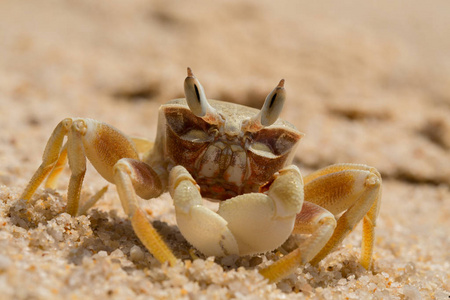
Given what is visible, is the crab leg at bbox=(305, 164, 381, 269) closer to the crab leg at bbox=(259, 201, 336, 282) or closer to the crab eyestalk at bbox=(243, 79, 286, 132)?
the crab leg at bbox=(259, 201, 336, 282)

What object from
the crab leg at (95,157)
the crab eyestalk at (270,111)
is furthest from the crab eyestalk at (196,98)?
the crab leg at (95,157)

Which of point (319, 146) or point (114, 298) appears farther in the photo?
point (319, 146)

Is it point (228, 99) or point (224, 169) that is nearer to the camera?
point (224, 169)

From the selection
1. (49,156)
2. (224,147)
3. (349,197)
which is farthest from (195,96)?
(349,197)

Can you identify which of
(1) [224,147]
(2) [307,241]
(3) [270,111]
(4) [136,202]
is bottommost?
(2) [307,241]

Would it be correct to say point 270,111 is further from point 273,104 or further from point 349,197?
point 349,197

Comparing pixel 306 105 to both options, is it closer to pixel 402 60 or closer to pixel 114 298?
pixel 402 60

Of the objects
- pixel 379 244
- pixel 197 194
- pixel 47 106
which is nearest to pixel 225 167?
pixel 197 194
